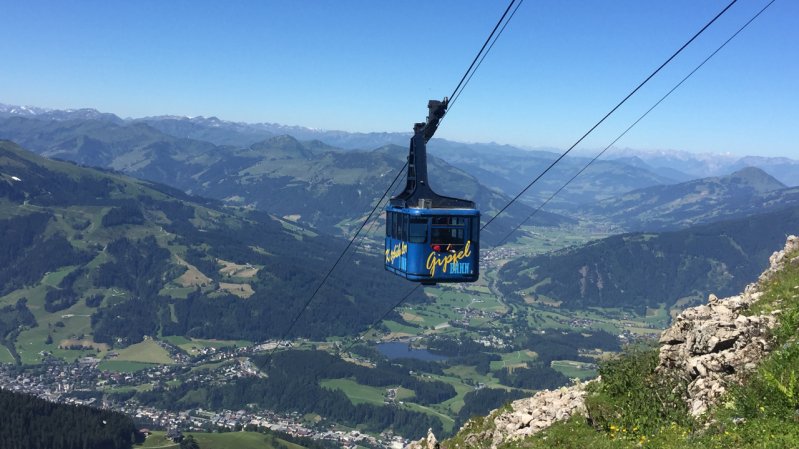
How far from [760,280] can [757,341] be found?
9.56 m

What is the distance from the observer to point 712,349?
64.0 ft

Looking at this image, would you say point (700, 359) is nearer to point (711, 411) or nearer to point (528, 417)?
point (711, 411)

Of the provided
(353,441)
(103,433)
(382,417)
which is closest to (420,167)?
(103,433)

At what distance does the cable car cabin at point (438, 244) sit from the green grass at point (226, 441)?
12369 cm

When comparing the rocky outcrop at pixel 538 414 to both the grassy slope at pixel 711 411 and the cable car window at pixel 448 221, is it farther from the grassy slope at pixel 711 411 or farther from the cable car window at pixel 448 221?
the cable car window at pixel 448 221

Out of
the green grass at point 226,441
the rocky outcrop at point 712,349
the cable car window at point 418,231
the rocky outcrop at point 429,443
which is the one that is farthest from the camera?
the green grass at point 226,441

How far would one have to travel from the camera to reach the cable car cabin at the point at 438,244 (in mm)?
32969

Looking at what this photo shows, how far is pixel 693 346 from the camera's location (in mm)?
20391

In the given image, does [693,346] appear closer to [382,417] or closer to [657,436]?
[657,436]

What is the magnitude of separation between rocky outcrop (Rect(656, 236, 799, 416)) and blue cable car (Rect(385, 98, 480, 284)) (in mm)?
13267

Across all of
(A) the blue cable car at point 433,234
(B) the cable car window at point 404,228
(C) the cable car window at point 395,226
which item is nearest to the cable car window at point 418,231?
(A) the blue cable car at point 433,234

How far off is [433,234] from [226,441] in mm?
131466

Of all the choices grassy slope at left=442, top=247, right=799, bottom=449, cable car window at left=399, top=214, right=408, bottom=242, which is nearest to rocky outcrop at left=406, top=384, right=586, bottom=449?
grassy slope at left=442, top=247, right=799, bottom=449

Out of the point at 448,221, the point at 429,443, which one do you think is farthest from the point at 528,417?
the point at 448,221
